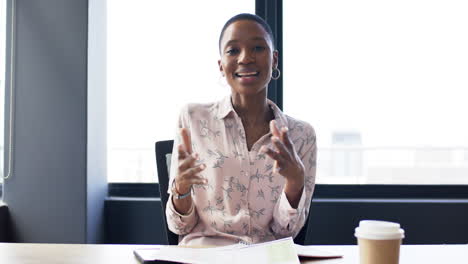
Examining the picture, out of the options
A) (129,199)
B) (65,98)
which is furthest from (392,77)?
(65,98)

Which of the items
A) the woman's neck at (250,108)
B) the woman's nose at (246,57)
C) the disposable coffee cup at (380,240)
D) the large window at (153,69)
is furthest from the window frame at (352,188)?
the disposable coffee cup at (380,240)

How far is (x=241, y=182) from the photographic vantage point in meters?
1.43

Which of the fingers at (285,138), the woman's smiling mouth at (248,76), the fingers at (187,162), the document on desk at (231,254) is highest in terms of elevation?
the woman's smiling mouth at (248,76)

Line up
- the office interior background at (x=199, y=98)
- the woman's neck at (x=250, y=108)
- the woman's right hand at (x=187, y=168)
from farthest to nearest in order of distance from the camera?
the office interior background at (x=199, y=98), the woman's neck at (x=250, y=108), the woman's right hand at (x=187, y=168)

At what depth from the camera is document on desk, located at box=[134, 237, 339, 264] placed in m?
0.98

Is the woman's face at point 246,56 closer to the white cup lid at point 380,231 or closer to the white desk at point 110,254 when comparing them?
the white desk at point 110,254

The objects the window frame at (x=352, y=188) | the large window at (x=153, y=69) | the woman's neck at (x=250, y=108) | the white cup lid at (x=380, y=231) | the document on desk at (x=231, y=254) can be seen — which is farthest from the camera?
the large window at (x=153, y=69)

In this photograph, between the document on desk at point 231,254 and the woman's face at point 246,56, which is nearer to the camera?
the document on desk at point 231,254

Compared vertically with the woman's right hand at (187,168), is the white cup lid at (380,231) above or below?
below

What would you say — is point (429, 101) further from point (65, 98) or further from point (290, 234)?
point (65, 98)

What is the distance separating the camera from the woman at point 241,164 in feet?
4.44

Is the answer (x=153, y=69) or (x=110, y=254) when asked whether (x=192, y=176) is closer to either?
(x=110, y=254)

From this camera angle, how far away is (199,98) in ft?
8.59

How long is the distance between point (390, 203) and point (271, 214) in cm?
121
